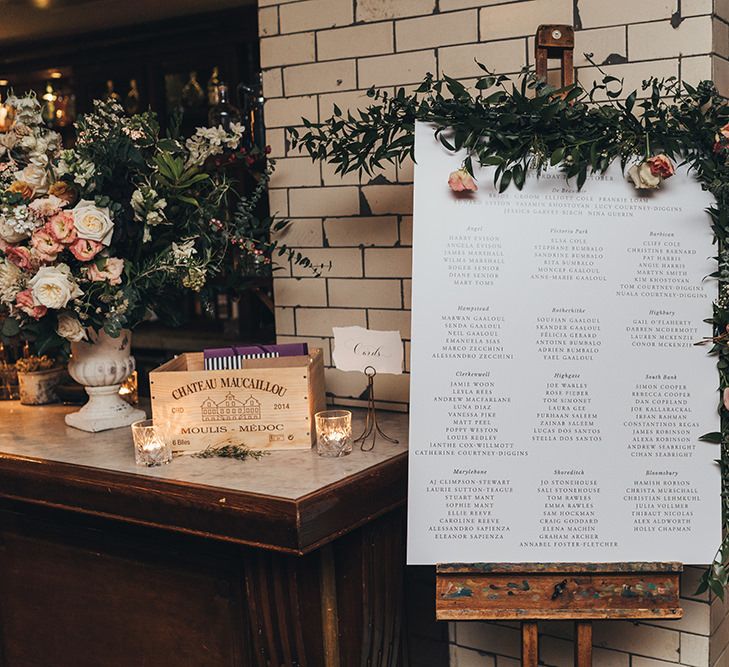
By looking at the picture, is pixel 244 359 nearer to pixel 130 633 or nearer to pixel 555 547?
pixel 130 633

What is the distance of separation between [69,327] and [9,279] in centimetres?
19

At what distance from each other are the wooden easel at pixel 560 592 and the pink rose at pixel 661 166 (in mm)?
743

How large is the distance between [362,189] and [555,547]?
112cm

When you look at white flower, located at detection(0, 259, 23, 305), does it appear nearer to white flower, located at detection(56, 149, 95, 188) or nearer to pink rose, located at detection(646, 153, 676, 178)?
white flower, located at detection(56, 149, 95, 188)

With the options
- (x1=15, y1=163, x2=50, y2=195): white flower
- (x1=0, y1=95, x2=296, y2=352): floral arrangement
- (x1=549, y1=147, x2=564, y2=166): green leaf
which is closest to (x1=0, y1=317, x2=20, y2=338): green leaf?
(x1=0, y1=95, x2=296, y2=352): floral arrangement

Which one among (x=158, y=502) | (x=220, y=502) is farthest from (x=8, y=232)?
(x=220, y=502)

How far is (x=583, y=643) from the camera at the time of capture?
1.75m

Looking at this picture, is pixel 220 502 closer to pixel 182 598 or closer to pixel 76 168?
pixel 182 598

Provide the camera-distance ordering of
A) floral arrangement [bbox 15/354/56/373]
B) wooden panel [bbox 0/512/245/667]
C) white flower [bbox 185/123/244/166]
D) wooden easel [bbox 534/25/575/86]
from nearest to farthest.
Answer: wooden easel [bbox 534/25/575/86]
wooden panel [bbox 0/512/245/667]
white flower [bbox 185/123/244/166]
floral arrangement [bbox 15/354/56/373]

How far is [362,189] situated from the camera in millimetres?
2400

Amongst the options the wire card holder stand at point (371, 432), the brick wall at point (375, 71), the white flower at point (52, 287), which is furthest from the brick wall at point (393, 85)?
the white flower at point (52, 287)

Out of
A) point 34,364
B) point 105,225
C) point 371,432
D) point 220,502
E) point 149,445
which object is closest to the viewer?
point 220,502

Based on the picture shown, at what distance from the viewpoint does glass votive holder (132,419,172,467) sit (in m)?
2.00

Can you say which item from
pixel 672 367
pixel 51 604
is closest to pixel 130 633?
pixel 51 604
